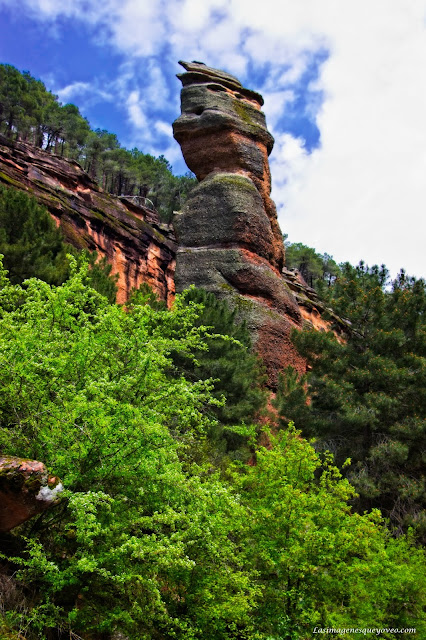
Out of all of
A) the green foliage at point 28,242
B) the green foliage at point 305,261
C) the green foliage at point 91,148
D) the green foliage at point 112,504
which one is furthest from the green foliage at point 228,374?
the green foliage at point 305,261

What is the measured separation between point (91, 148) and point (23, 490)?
5889 centimetres

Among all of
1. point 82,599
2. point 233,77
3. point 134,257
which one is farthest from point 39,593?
point 233,77

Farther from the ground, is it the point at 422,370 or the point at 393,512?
the point at 422,370

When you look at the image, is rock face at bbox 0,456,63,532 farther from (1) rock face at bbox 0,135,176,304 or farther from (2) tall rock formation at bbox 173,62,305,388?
(1) rock face at bbox 0,135,176,304

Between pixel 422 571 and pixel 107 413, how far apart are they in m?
5.70

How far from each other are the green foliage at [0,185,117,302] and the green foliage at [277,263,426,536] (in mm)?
7125

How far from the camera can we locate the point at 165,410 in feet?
22.7

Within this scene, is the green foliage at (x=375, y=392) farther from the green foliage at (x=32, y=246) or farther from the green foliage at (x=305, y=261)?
the green foliage at (x=305, y=261)

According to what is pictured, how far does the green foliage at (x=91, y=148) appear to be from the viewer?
5191 centimetres

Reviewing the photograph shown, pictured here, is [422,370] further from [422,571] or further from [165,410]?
[165,410]

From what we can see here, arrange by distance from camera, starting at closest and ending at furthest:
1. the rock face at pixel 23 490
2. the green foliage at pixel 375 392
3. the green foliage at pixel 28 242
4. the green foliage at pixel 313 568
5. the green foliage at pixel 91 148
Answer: the rock face at pixel 23 490 < the green foliage at pixel 313 568 < the green foliage at pixel 375 392 < the green foliage at pixel 28 242 < the green foliage at pixel 91 148

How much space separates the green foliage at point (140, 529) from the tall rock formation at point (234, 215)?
44.8ft

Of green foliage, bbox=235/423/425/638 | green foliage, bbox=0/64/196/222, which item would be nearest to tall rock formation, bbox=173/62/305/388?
green foliage, bbox=235/423/425/638

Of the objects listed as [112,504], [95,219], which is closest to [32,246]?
[112,504]
